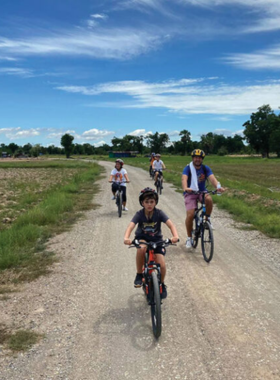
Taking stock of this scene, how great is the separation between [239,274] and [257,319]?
64.5 inches

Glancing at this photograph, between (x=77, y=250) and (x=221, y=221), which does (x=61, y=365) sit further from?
(x=221, y=221)

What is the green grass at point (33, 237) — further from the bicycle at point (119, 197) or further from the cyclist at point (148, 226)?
the cyclist at point (148, 226)

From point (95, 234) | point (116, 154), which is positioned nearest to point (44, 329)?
Result: point (95, 234)

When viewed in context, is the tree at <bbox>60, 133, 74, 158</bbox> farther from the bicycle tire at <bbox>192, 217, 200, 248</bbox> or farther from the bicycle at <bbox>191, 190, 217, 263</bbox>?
the bicycle at <bbox>191, 190, 217, 263</bbox>

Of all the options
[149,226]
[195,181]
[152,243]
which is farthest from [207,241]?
[152,243]

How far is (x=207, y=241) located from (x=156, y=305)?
3.11 m

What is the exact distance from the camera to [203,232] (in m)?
6.91

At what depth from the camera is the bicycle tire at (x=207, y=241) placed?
6.51 m

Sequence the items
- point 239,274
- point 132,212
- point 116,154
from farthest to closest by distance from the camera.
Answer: point 116,154 → point 132,212 → point 239,274

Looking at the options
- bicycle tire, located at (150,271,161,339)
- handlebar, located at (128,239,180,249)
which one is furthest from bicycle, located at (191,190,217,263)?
bicycle tire, located at (150,271,161,339)

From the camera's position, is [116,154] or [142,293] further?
[116,154]

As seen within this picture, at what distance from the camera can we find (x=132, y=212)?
12.0 metres

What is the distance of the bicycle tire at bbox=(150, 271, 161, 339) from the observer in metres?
3.80

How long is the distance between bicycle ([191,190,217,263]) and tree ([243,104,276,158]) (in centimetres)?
10255
